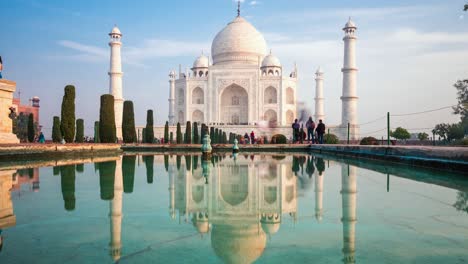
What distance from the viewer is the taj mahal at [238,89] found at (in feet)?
99.2

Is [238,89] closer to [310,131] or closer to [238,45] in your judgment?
[238,45]

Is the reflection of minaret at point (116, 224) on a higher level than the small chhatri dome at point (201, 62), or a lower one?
lower

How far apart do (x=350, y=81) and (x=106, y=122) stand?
1826 cm

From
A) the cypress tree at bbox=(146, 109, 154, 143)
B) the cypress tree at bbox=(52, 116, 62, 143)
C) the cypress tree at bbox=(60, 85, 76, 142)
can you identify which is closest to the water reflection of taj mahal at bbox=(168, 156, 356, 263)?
the cypress tree at bbox=(60, 85, 76, 142)

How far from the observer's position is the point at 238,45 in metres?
32.4

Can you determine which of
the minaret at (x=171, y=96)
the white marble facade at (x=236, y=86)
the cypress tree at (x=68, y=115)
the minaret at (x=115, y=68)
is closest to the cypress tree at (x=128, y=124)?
the cypress tree at (x=68, y=115)

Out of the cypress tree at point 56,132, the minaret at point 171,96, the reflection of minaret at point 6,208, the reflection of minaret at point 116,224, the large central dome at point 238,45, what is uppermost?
the large central dome at point 238,45

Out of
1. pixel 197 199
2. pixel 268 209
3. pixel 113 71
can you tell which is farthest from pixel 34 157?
pixel 113 71

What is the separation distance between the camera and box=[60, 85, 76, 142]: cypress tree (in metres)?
10.4

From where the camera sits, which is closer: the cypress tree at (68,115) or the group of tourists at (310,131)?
the cypress tree at (68,115)

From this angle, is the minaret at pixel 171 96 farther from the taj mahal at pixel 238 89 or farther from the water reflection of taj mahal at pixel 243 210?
the water reflection of taj mahal at pixel 243 210

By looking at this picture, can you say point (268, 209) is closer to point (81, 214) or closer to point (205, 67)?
point (81, 214)

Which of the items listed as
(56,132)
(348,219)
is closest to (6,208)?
(348,219)

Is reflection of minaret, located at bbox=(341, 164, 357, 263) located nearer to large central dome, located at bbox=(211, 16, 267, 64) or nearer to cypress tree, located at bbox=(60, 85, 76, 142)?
cypress tree, located at bbox=(60, 85, 76, 142)
